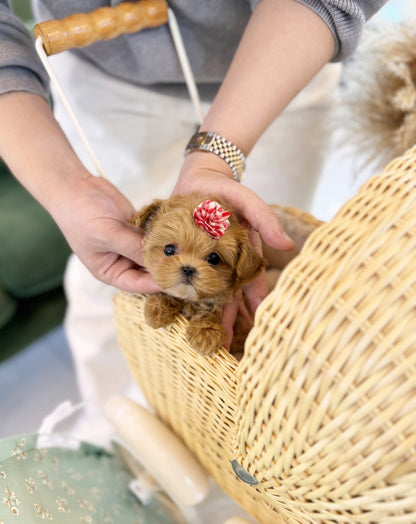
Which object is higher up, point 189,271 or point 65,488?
point 189,271

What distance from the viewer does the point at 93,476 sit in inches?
35.9

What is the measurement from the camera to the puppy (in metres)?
0.67

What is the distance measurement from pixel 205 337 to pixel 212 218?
6.4 inches

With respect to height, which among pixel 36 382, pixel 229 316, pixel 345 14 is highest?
pixel 345 14

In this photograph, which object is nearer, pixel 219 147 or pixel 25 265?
pixel 219 147

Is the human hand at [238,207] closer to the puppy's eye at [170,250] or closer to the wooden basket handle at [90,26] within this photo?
the puppy's eye at [170,250]

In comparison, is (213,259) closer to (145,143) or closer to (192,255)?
(192,255)

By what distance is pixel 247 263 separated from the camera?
688 millimetres

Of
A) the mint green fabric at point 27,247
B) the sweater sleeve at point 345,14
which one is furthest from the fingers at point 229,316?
the mint green fabric at point 27,247

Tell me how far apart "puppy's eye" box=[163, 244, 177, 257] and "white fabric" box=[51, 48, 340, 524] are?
0.59 m

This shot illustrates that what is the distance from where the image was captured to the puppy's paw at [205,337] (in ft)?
2.16

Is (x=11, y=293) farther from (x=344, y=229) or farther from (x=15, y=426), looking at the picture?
(x=344, y=229)

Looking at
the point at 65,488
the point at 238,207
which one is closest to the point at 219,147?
the point at 238,207

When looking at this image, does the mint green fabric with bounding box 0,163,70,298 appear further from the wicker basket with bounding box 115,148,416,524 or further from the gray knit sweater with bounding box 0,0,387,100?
the wicker basket with bounding box 115,148,416,524
